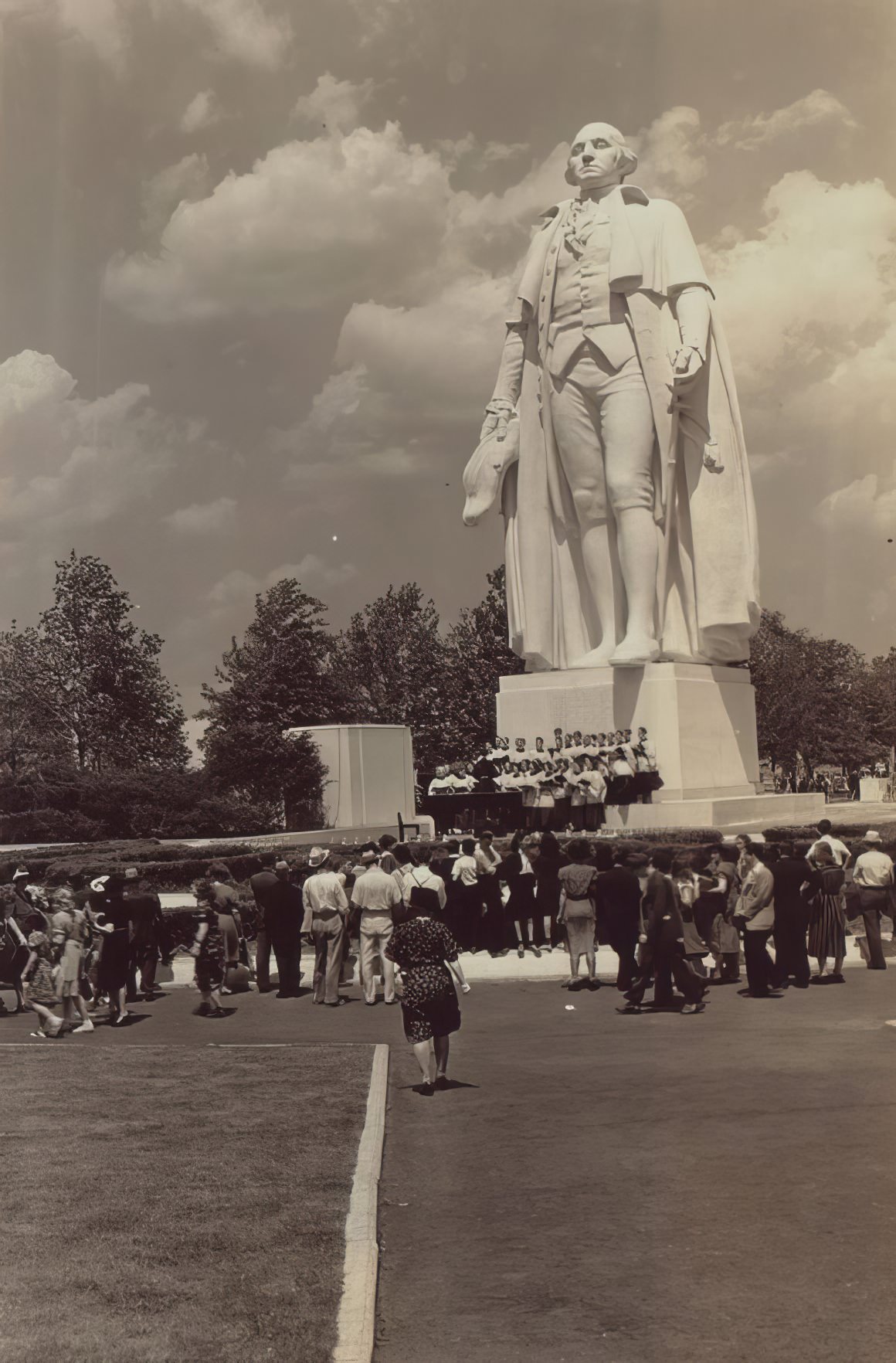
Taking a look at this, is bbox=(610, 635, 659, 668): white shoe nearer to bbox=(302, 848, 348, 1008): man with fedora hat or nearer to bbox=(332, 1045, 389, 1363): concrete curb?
bbox=(302, 848, 348, 1008): man with fedora hat

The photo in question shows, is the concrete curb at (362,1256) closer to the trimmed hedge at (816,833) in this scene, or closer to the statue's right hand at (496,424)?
the trimmed hedge at (816,833)

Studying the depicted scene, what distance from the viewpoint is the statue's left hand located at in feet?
70.7

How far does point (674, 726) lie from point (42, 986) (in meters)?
12.4

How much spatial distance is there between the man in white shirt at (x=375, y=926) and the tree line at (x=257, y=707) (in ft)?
46.8

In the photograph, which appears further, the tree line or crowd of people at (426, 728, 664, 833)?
→ the tree line

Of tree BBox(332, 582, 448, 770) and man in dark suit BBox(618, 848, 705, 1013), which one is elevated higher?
tree BBox(332, 582, 448, 770)

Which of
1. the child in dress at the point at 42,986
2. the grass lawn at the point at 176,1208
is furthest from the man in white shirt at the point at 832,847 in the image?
the child in dress at the point at 42,986

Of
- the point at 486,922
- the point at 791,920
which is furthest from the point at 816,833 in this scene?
the point at 791,920

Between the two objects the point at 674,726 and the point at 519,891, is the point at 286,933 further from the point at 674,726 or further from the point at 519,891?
the point at 674,726

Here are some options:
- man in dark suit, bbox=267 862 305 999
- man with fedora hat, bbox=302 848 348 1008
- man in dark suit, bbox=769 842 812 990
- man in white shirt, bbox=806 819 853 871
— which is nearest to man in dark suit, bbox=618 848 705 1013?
man in dark suit, bbox=769 842 812 990

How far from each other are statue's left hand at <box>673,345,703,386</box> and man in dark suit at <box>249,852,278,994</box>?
11.3 meters

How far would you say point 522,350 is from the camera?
24.4 meters

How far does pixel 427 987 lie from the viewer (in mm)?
8586

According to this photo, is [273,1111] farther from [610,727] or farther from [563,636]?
[563,636]
